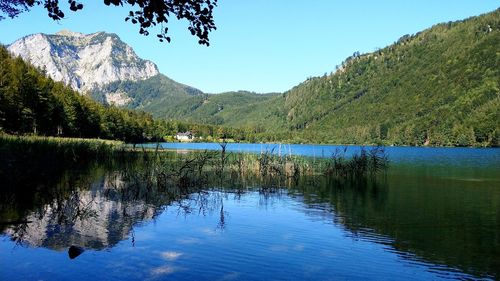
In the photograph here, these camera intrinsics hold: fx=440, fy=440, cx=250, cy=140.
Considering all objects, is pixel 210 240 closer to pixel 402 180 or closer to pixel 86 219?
pixel 86 219

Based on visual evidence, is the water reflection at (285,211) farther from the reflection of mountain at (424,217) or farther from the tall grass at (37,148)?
the tall grass at (37,148)

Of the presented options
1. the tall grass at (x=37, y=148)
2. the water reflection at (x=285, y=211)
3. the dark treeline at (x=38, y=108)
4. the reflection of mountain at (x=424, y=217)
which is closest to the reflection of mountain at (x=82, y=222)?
the water reflection at (x=285, y=211)

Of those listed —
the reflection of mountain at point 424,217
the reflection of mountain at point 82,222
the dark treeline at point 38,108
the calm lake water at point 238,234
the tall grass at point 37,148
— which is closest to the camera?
the calm lake water at point 238,234

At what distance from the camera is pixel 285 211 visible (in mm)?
23094

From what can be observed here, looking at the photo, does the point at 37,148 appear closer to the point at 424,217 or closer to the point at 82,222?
the point at 82,222

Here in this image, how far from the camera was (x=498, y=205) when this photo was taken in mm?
26281

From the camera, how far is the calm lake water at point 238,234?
40.4 feet

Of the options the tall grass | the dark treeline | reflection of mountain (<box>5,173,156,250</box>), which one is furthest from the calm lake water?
the dark treeline

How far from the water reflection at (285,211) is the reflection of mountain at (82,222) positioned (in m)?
0.03

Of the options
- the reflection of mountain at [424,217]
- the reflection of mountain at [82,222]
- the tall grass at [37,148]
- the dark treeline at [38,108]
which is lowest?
the reflection of mountain at [424,217]

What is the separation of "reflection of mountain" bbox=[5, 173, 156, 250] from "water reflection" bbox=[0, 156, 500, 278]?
0.11 ft

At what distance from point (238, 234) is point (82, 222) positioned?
629 centimetres

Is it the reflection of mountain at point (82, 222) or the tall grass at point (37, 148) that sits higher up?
the tall grass at point (37, 148)

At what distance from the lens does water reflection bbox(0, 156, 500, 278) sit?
48.3 feet
